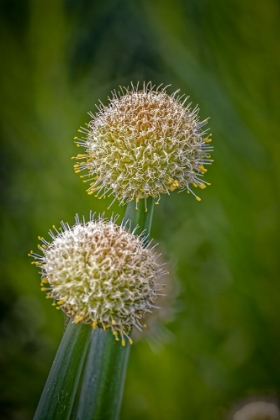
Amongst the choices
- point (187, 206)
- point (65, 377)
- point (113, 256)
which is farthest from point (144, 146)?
point (187, 206)

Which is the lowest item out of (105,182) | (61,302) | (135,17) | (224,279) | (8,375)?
(61,302)

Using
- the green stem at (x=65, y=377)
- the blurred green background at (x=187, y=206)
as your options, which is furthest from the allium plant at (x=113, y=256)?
the blurred green background at (x=187, y=206)

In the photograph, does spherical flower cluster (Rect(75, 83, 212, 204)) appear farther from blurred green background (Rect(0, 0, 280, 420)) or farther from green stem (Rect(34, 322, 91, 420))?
blurred green background (Rect(0, 0, 280, 420))

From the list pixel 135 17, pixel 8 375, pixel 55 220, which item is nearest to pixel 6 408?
pixel 8 375

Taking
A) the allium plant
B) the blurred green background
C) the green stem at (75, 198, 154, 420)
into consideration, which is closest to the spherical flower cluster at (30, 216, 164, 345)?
the allium plant

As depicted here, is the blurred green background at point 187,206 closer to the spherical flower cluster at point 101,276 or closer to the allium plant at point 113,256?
the allium plant at point 113,256

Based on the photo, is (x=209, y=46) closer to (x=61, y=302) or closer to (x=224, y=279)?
(x=224, y=279)
